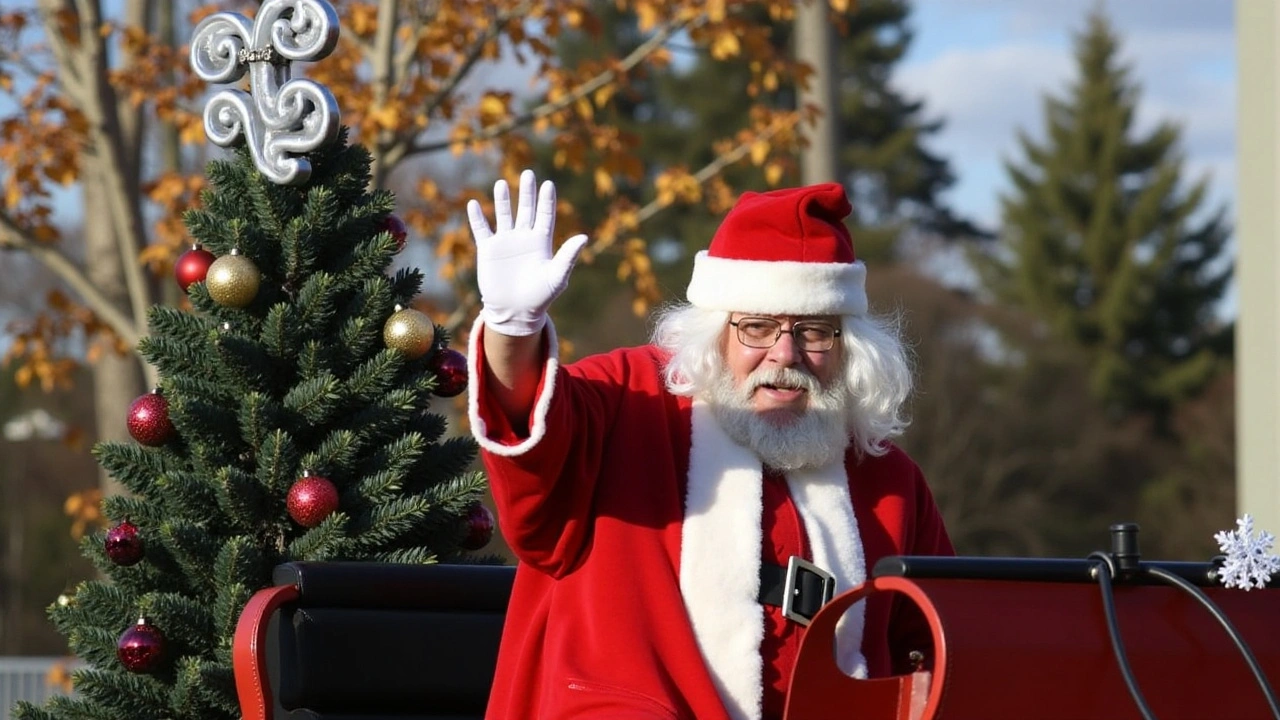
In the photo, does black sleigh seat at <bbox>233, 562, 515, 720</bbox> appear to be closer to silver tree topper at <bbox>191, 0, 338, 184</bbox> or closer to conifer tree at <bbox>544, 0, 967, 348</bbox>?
silver tree topper at <bbox>191, 0, 338, 184</bbox>

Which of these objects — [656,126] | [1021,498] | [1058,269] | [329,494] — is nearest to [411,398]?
[329,494]

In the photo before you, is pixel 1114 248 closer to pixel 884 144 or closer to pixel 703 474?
pixel 884 144

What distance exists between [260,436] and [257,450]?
3 cm

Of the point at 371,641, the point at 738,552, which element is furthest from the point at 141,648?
the point at 738,552

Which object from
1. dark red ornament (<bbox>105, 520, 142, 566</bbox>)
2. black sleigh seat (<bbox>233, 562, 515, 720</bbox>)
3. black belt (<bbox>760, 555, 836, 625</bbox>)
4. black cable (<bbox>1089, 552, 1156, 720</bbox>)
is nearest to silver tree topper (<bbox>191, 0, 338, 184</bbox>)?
dark red ornament (<bbox>105, 520, 142, 566</bbox>)

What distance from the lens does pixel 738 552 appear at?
10.0 ft

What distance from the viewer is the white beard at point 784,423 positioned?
3162mm

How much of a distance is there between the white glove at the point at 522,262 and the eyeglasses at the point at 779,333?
0.57 meters

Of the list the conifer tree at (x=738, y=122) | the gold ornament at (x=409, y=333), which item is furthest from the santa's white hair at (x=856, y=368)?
the conifer tree at (x=738, y=122)

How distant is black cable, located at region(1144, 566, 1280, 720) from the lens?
7.91 feet

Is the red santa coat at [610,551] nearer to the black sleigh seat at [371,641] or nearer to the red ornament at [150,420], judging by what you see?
the black sleigh seat at [371,641]

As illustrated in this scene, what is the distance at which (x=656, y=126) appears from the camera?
3203 cm

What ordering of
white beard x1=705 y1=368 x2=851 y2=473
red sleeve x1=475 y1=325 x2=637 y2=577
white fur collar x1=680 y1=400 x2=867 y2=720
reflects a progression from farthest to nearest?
white beard x1=705 y1=368 x2=851 y2=473 < white fur collar x1=680 y1=400 x2=867 y2=720 < red sleeve x1=475 y1=325 x2=637 y2=577

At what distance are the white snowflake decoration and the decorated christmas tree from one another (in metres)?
1.79
